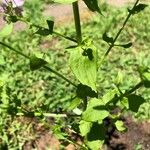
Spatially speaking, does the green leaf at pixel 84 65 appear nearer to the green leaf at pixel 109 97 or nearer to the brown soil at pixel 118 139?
the green leaf at pixel 109 97

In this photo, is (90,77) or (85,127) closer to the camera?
(90,77)

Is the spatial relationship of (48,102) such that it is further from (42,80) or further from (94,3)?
(94,3)

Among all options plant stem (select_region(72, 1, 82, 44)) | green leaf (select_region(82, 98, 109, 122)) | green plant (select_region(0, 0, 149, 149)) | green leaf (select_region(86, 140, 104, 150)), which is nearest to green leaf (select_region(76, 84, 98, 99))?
green plant (select_region(0, 0, 149, 149))

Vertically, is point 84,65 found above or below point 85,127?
above

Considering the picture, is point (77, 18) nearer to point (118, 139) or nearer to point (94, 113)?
point (94, 113)

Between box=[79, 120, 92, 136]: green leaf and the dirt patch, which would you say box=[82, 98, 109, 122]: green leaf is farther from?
the dirt patch

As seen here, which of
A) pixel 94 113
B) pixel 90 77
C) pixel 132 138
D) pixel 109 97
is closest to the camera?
A: pixel 90 77

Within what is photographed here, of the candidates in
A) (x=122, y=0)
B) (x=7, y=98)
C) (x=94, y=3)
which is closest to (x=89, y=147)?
(x=7, y=98)

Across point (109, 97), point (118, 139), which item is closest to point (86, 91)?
point (109, 97)
